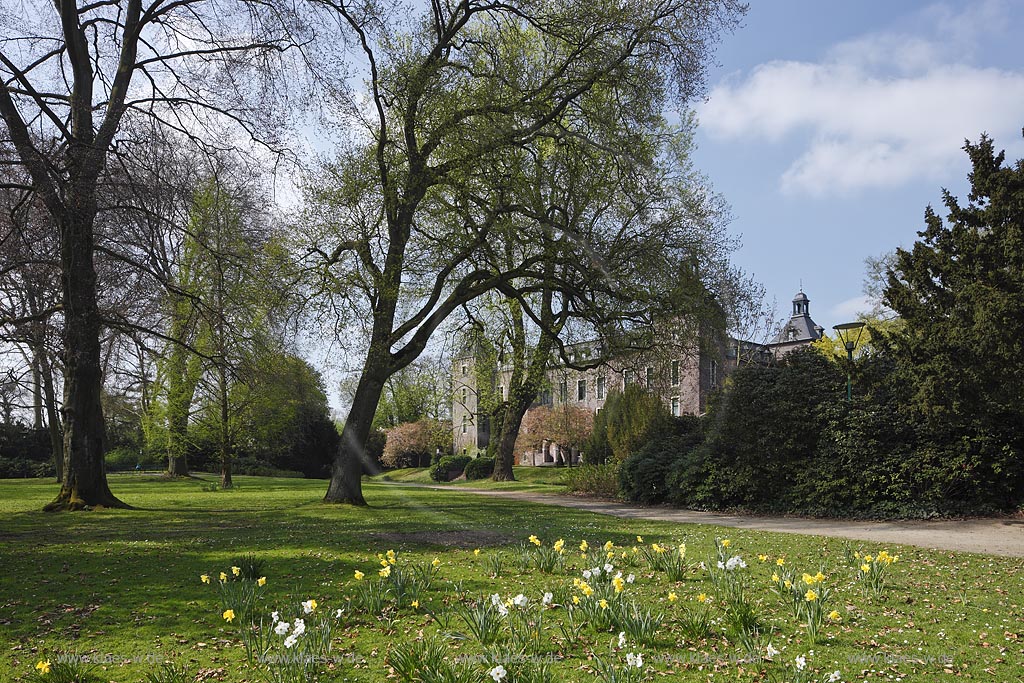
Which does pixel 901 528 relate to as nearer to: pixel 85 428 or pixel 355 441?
pixel 355 441

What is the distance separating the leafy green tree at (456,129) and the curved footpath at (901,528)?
23.4 feet

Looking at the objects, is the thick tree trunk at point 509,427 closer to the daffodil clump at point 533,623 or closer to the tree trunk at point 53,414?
the tree trunk at point 53,414

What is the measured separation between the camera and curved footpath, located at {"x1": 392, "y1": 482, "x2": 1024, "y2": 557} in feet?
35.7

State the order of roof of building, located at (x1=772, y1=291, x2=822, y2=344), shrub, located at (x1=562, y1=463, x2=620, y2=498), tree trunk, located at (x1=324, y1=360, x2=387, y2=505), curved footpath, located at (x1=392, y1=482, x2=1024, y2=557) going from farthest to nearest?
roof of building, located at (x1=772, y1=291, x2=822, y2=344)
shrub, located at (x1=562, y1=463, x2=620, y2=498)
tree trunk, located at (x1=324, y1=360, x2=387, y2=505)
curved footpath, located at (x1=392, y1=482, x2=1024, y2=557)

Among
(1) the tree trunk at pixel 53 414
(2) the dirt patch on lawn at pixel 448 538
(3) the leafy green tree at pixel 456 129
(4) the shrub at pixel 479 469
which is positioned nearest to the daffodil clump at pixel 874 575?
(2) the dirt patch on lawn at pixel 448 538

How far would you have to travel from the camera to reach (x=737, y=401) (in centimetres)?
1775

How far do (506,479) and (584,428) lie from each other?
1299 cm

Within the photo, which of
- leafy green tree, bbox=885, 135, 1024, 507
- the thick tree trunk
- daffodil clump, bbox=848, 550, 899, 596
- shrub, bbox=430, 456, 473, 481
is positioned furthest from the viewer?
shrub, bbox=430, 456, 473, 481

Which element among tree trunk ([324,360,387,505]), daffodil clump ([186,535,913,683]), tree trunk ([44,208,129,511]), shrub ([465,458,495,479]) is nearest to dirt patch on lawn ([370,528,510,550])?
daffodil clump ([186,535,913,683])

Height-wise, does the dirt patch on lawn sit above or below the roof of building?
below

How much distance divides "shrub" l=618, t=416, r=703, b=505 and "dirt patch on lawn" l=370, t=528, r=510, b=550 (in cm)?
921

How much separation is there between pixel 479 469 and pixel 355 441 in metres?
21.1

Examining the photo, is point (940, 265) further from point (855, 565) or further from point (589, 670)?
point (589, 670)

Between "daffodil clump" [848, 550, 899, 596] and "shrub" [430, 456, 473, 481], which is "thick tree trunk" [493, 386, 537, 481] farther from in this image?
"daffodil clump" [848, 550, 899, 596]
